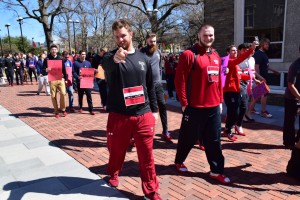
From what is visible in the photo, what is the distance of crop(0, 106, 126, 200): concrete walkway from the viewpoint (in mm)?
3428

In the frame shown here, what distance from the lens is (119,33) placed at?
2744mm

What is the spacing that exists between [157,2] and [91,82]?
21.4 metres

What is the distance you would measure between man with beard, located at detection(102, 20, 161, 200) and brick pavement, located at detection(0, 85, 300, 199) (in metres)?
0.59

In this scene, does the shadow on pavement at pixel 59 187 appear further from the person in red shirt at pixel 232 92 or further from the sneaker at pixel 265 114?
the sneaker at pixel 265 114

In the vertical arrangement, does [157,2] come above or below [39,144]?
above

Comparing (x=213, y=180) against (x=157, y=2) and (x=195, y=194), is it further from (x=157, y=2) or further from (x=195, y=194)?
(x=157, y=2)

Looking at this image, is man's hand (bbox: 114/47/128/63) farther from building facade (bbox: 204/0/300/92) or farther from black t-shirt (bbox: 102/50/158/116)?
building facade (bbox: 204/0/300/92)

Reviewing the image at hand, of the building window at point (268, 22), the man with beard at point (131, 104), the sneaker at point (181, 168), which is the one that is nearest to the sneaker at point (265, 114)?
the building window at point (268, 22)

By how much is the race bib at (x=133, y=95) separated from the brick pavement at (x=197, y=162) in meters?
1.19

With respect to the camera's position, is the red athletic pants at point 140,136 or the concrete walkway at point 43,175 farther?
the concrete walkway at point 43,175

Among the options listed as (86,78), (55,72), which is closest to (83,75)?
(86,78)

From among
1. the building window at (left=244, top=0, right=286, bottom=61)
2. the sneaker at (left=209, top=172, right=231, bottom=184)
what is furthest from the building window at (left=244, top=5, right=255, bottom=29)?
the sneaker at (left=209, top=172, right=231, bottom=184)

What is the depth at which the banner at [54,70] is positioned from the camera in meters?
7.53

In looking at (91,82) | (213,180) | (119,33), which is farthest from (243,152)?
(91,82)
